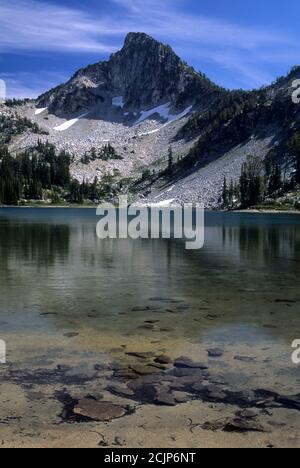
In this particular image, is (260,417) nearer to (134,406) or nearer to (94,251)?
(134,406)

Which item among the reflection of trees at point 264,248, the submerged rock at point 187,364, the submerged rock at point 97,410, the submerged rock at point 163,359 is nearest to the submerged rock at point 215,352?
the submerged rock at point 187,364

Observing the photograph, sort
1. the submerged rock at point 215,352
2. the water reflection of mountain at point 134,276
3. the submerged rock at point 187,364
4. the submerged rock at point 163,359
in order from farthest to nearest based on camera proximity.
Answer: the water reflection of mountain at point 134,276
the submerged rock at point 215,352
the submerged rock at point 163,359
the submerged rock at point 187,364

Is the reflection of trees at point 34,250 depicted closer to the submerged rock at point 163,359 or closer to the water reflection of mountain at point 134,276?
the water reflection of mountain at point 134,276

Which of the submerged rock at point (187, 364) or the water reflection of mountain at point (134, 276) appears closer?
the submerged rock at point (187, 364)

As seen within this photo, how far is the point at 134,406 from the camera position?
43.1ft

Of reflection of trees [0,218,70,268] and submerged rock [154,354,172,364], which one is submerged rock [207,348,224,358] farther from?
reflection of trees [0,218,70,268]

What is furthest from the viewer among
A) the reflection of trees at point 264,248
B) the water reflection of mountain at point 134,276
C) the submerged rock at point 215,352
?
the reflection of trees at point 264,248

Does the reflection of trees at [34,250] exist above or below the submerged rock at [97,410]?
above


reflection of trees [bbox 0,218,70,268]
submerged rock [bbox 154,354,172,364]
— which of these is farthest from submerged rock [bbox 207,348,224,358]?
reflection of trees [bbox 0,218,70,268]

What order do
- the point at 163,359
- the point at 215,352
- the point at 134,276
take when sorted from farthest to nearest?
the point at 134,276 → the point at 215,352 → the point at 163,359

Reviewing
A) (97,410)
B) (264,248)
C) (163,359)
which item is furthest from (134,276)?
(264,248)

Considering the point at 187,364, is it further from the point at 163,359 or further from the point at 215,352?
the point at 215,352
